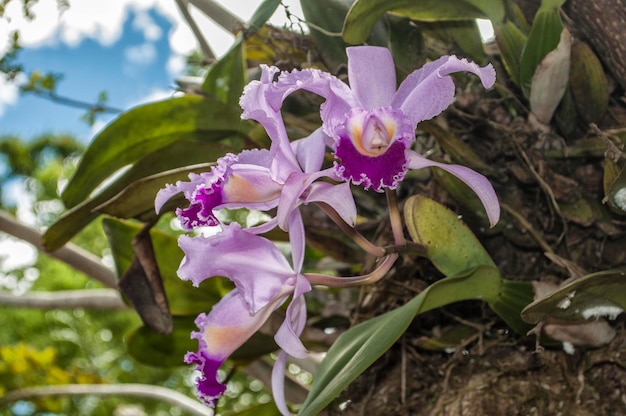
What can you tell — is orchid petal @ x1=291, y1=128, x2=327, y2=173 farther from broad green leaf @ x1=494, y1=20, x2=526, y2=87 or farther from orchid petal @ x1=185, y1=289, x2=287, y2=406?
broad green leaf @ x1=494, y1=20, x2=526, y2=87

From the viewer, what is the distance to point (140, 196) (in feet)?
2.30

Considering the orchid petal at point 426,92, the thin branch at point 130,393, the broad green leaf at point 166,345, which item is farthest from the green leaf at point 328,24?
the thin branch at point 130,393

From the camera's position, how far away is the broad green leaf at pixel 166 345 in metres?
0.92

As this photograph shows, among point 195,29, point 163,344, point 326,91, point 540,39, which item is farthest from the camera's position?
point 195,29

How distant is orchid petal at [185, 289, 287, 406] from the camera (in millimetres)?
522

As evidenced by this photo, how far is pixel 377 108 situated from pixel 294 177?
71 millimetres

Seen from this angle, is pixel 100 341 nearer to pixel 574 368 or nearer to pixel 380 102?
pixel 574 368

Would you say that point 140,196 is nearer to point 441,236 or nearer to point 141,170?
point 141,170

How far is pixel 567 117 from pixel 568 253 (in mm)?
140

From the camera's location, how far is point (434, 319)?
0.82 metres

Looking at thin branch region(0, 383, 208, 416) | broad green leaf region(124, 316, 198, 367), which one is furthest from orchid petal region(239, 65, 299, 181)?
thin branch region(0, 383, 208, 416)

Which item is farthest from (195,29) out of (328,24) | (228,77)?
(328,24)

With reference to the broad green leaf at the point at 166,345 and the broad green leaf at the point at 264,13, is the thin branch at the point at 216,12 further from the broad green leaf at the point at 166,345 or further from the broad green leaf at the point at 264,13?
the broad green leaf at the point at 166,345

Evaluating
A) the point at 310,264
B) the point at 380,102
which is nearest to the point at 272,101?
the point at 380,102
